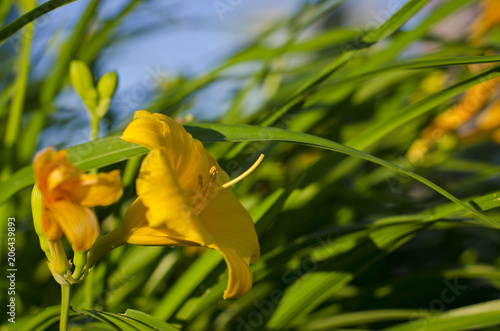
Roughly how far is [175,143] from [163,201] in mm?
94

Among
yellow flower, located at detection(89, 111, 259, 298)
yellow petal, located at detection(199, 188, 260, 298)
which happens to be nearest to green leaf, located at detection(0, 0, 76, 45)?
yellow flower, located at detection(89, 111, 259, 298)

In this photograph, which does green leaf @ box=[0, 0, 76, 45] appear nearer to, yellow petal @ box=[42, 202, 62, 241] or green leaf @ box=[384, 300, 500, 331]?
yellow petal @ box=[42, 202, 62, 241]

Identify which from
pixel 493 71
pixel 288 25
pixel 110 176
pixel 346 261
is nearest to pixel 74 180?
pixel 110 176

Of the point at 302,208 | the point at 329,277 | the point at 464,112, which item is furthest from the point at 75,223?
the point at 464,112

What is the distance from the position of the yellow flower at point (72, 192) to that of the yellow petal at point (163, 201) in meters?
0.03

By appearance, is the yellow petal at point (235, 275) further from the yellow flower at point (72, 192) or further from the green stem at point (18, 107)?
the green stem at point (18, 107)

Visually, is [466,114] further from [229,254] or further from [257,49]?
[229,254]

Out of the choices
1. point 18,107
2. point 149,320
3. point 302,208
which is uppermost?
point 18,107

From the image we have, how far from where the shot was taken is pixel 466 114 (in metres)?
1.12

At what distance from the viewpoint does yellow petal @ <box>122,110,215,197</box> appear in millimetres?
384

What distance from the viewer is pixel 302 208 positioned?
34.0 inches

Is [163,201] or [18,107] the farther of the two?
[18,107]

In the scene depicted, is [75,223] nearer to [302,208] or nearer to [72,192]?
[72,192]

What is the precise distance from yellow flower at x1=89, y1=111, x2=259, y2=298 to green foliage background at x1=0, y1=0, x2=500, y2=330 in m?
0.05
